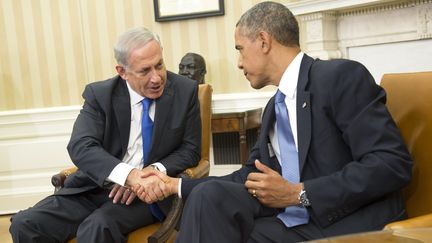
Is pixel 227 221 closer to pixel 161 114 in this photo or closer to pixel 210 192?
pixel 210 192

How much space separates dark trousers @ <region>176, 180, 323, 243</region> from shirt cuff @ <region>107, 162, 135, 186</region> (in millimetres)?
605

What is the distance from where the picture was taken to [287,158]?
6.49 ft

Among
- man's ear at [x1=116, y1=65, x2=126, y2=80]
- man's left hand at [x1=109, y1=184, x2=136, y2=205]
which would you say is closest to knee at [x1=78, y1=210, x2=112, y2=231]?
man's left hand at [x1=109, y1=184, x2=136, y2=205]

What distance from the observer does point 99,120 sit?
2.62 meters

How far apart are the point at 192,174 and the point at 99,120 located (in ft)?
1.77

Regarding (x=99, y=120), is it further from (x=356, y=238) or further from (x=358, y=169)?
(x=356, y=238)

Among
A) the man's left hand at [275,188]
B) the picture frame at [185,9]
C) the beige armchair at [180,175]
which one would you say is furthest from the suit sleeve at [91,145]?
the picture frame at [185,9]

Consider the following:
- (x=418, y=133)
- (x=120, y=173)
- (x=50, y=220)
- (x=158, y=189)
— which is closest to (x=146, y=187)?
(x=158, y=189)

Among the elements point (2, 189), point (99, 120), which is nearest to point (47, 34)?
point (2, 189)

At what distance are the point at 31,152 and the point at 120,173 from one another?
3110mm

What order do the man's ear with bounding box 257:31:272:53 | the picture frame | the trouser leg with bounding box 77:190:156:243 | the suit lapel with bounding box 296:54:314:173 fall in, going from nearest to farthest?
the suit lapel with bounding box 296:54:314:173 → the man's ear with bounding box 257:31:272:53 → the trouser leg with bounding box 77:190:156:243 → the picture frame

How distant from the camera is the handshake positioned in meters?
2.25

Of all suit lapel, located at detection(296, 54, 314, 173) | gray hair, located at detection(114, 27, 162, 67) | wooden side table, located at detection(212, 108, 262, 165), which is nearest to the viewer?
suit lapel, located at detection(296, 54, 314, 173)

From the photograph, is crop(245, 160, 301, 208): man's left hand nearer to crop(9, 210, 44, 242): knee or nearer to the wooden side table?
crop(9, 210, 44, 242): knee
